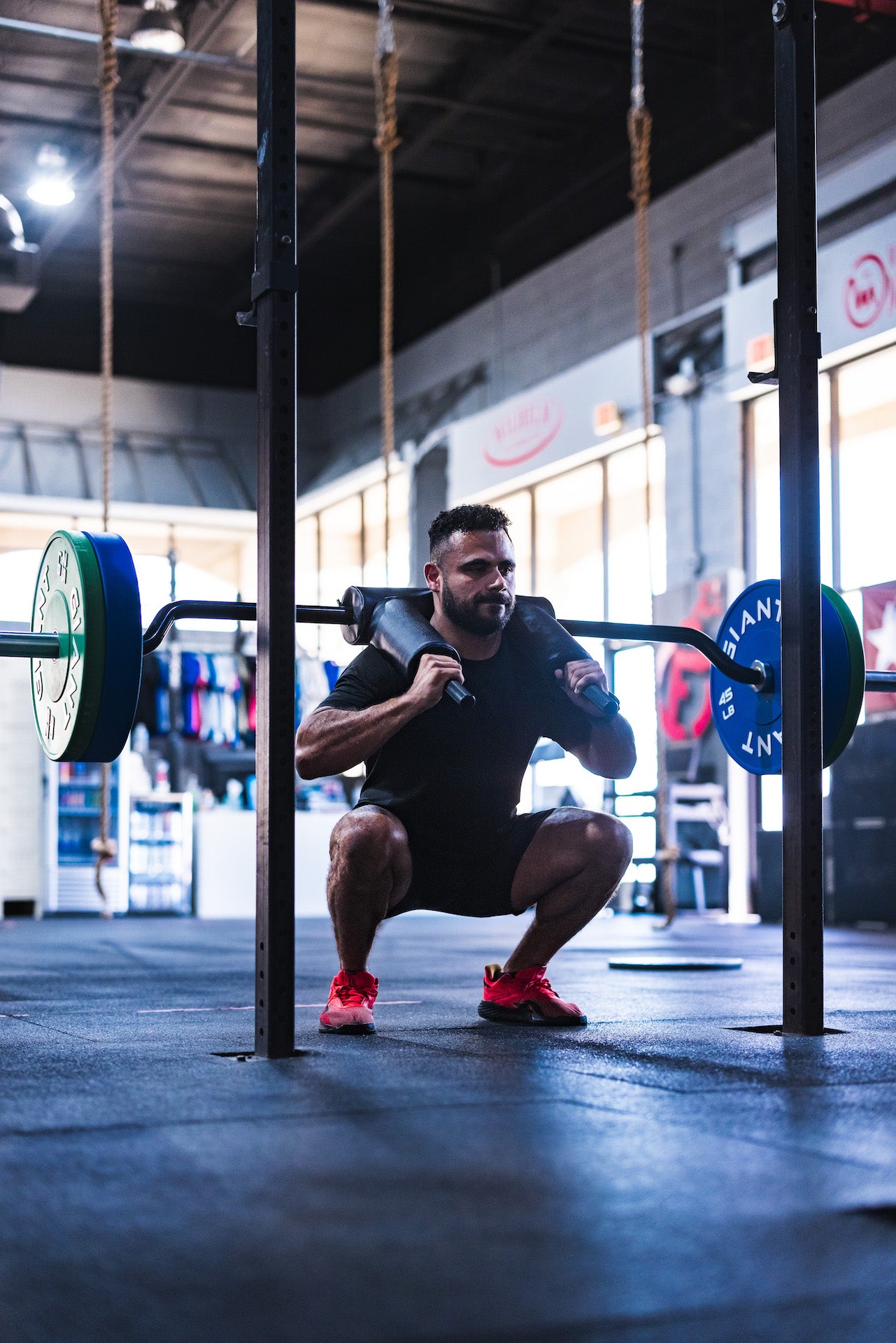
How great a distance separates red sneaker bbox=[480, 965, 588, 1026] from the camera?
277 cm

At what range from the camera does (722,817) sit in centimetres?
948

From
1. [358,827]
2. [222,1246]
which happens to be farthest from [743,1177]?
[358,827]

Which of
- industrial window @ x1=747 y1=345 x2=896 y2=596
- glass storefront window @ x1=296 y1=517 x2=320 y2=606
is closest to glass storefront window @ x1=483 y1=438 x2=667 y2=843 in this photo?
industrial window @ x1=747 y1=345 x2=896 y2=596

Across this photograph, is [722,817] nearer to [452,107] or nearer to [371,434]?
[452,107]

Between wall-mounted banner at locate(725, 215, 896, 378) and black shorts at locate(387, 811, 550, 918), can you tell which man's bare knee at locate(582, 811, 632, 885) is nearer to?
black shorts at locate(387, 811, 550, 918)

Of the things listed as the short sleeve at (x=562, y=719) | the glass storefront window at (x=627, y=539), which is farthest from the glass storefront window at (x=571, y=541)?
the short sleeve at (x=562, y=719)

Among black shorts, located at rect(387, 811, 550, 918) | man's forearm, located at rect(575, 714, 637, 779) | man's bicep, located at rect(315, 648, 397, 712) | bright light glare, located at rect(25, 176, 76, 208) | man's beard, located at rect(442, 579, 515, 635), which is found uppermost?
bright light glare, located at rect(25, 176, 76, 208)

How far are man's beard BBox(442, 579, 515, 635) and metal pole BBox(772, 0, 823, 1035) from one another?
1.63ft

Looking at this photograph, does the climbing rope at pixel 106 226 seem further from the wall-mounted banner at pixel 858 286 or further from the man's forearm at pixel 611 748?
the wall-mounted banner at pixel 858 286

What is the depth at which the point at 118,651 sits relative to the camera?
2484 mm

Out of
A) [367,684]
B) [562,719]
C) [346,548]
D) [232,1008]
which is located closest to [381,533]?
[346,548]

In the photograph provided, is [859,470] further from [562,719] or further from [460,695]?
[460,695]

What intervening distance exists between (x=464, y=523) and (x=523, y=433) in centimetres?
896

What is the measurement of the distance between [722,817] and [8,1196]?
27.5 feet
